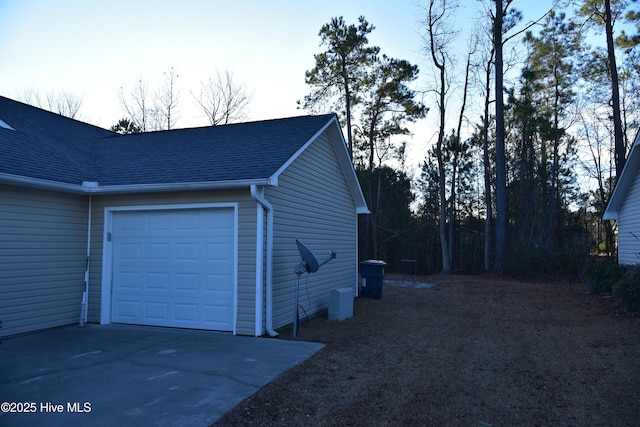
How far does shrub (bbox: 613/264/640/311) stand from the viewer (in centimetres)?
876

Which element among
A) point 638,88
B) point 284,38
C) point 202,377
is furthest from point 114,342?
point 638,88

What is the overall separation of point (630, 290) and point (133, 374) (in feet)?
31.1

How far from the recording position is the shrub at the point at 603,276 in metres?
11.5

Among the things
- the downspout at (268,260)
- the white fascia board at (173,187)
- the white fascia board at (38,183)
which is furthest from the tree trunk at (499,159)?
the white fascia board at (38,183)

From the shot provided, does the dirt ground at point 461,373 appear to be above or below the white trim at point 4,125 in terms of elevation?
below

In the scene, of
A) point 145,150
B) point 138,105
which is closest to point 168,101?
point 138,105

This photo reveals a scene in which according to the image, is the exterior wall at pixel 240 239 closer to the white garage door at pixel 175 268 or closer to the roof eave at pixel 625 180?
the white garage door at pixel 175 268

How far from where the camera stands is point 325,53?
73.6 feet

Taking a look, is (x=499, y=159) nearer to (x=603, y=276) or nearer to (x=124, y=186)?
(x=603, y=276)

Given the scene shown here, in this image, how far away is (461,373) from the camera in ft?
16.8

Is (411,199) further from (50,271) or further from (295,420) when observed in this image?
(295,420)

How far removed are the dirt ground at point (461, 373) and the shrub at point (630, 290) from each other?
0.27m

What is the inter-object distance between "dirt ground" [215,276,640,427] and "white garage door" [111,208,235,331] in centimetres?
139

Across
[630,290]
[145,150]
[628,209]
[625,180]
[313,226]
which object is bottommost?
[630,290]
